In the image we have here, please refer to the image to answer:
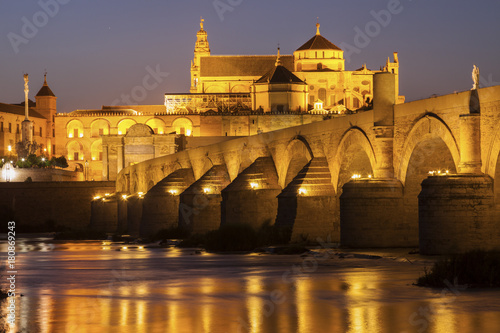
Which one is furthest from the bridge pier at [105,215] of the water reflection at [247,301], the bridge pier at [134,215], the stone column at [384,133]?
the water reflection at [247,301]

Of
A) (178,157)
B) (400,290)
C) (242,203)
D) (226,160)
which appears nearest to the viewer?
(400,290)

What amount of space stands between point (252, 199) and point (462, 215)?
14587 mm

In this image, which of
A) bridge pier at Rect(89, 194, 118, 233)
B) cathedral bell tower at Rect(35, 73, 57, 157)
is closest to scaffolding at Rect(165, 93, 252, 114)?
cathedral bell tower at Rect(35, 73, 57, 157)

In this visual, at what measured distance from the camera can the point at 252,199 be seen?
36594 millimetres

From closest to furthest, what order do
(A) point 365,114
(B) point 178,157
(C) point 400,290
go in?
(C) point 400,290, (A) point 365,114, (B) point 178,157

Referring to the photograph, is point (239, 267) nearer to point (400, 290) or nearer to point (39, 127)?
point (400, 290)

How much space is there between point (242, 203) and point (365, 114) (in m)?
8.07

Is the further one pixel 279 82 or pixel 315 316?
pixel 279 82

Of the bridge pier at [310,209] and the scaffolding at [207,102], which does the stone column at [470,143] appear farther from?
the scaffolding at [207,102]

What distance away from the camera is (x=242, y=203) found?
120 ft

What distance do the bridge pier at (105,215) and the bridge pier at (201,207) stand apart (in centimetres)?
2060

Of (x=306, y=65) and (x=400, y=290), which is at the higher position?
(x=306, y=65)

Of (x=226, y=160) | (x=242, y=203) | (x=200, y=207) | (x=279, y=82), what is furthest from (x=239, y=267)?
(x=279, y=82)

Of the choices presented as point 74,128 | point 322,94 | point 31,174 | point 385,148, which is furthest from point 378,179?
point 74,128
